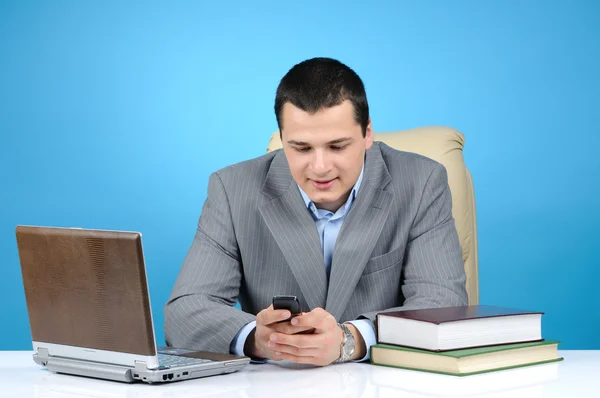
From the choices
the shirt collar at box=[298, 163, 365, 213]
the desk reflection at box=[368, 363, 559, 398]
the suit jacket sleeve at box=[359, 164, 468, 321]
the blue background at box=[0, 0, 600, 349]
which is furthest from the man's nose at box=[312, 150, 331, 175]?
the blue background at box=[0, 0, 600, 349]

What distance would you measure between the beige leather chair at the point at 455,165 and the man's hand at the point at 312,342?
99cm

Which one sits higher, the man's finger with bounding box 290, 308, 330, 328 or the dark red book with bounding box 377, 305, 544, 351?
the man's finger with bounding box 290, 308, 330, 328

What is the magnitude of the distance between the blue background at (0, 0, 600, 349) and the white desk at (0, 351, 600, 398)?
2576 millimetres

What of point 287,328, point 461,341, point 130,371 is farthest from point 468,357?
point 130,371

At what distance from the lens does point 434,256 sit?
2.17 m

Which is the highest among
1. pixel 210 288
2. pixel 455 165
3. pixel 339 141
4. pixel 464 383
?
pixel 339 141

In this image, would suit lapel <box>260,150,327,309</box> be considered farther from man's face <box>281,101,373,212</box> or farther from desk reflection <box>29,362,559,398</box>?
desk reflection <box>29,362,559,398</box>

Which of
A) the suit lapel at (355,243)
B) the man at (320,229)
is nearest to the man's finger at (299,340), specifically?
the man at (320,229)

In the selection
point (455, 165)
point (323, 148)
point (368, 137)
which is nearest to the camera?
point (323, 148)

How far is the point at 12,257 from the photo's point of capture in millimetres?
4414

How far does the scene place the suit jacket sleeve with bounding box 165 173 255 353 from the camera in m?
1.95

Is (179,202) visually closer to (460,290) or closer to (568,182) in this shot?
(568,182)

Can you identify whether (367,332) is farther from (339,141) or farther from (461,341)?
(339,141)

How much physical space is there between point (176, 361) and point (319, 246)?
664mm
